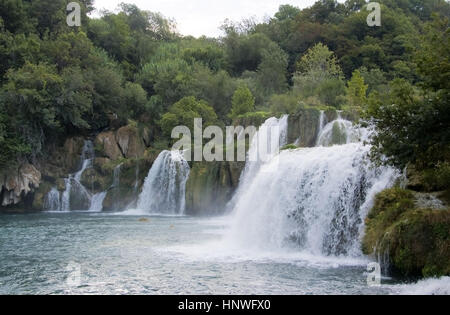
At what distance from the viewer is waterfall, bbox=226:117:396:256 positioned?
1196 cm

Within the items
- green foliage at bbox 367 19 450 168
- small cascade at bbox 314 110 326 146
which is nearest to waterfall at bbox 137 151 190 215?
small cascade at bbox 314 110 326 146

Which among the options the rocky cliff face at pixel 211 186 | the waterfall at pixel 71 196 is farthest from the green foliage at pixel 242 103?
the waterfall at pixel 71 196

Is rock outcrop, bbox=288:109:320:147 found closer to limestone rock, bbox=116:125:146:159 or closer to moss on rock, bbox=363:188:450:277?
limestone rock, bbox=116:125:146:159

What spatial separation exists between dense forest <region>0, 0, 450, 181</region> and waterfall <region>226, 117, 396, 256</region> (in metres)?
1.90

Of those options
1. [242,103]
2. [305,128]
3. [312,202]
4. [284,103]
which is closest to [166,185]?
[305,128]

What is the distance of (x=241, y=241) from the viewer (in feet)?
47.6

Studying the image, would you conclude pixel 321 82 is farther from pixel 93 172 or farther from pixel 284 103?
pixel 93 172

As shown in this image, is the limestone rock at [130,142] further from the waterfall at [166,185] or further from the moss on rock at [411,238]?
the moss on rock at [411,238]

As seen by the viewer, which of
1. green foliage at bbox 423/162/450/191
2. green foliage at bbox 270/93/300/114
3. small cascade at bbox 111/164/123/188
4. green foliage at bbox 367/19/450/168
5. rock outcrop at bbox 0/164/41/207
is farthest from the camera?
green foliage at bbox 270/93/300/114

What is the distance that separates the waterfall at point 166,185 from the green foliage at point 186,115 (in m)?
4.47

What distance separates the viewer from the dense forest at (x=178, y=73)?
1132 inches

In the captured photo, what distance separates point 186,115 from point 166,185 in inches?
246
